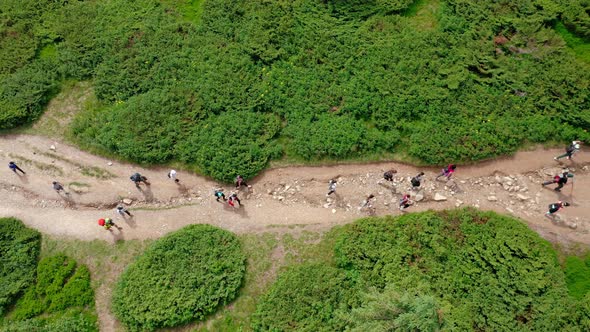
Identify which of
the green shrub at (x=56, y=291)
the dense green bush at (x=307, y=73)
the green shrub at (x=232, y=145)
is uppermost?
the dense green bush at (x=307, y=73)

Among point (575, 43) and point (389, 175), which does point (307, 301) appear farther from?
point (575, 43)

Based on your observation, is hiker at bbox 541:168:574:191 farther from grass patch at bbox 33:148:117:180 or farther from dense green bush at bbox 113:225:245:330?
grass patch at bbox 33:148:117:180

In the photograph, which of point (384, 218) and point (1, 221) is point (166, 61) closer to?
point (1, 221)

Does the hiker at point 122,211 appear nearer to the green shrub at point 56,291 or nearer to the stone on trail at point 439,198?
the green shrub at point 56,291

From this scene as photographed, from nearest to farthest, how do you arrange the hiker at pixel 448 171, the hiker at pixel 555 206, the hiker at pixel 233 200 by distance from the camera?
the hiker at pixel 555 206 < the hiker at pixel 233 200 < the hiker at pixel 448 171

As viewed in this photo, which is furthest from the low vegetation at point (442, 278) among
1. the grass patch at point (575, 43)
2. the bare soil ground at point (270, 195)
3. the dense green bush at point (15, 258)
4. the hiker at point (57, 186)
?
the grass patch at point (575, 43)

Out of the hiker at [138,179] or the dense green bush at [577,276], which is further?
the hiker at [138,179]

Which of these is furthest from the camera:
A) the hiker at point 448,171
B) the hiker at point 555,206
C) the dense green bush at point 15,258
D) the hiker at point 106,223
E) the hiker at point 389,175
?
the hiker at point 448,171
